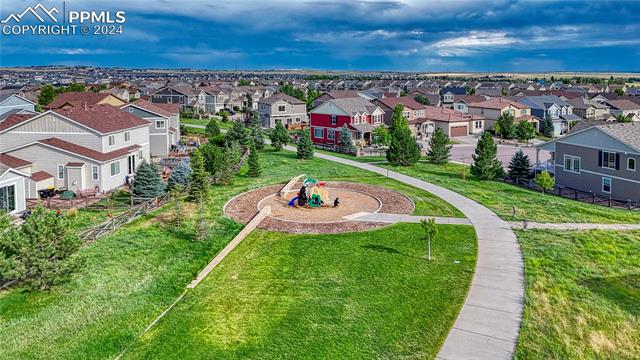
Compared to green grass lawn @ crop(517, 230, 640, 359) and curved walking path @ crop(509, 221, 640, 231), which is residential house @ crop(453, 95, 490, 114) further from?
green grass lawn @ crop(517, 230, 640, 359)

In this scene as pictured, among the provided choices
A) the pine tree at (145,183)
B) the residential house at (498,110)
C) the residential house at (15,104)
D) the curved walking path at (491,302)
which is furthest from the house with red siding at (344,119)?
the curved walking path at (491,302)

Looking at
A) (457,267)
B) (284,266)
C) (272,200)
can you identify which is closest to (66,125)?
(272,200)

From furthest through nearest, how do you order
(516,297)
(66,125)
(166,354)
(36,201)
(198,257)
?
(66,125), (36,201), (198,257), (516,297), (166,354)

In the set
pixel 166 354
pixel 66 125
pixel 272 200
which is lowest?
pixel 166 354

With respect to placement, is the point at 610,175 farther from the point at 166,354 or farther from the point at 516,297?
the point at 166,354

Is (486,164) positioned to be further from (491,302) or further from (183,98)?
(183,98)

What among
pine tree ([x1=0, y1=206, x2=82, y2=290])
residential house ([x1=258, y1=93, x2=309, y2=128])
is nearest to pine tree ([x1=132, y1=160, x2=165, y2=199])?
pine tree ([x1=0, y1=206, x2=82, y2=290])
